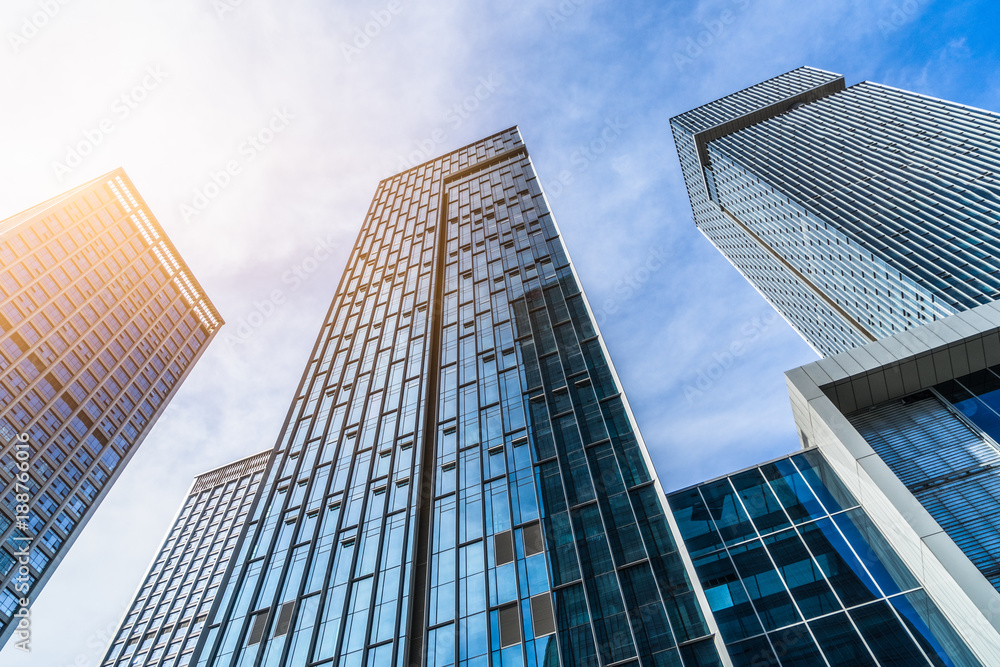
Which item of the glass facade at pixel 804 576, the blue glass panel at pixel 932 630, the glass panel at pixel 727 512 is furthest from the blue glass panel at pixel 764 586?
the blue glass panel at pixel 932 630

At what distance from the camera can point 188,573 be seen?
318 ft

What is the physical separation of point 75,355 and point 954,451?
10338cm

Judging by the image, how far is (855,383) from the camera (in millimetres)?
24719

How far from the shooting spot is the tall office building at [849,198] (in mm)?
87438

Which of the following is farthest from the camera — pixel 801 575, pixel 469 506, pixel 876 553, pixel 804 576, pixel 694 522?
pixel 469 506

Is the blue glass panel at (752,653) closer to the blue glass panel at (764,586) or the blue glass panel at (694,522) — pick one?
the blue glass panel at (764,586)

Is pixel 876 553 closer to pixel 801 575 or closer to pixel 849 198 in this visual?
pixel 801 575

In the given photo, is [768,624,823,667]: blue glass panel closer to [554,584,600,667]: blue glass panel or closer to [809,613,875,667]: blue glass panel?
[809,613,875,667]: blue glass panel

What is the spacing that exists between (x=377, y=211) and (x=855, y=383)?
82.1m

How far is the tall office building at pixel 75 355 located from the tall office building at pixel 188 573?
1689cm

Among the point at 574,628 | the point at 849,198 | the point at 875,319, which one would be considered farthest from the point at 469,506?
the point at 849,198

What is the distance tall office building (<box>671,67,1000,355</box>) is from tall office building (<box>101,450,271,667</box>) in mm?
91848

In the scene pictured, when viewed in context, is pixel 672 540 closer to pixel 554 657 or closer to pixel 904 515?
pixel 554 657

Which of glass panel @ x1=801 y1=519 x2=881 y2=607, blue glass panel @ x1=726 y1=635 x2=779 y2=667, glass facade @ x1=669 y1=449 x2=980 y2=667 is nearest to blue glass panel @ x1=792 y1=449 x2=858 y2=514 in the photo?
glass facade @ x1=669 y1=449 x2=980 y2=667
